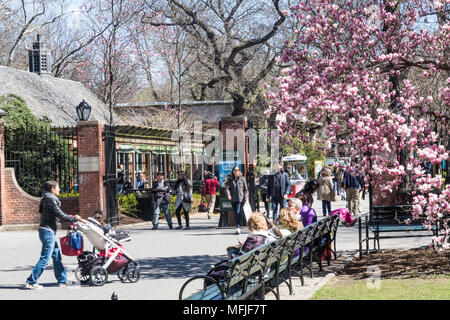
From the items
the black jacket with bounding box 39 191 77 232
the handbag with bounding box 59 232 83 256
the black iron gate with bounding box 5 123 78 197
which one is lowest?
the handbag with bounding box 59 232 83 256

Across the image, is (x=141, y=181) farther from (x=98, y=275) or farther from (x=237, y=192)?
(x=98, y=275)

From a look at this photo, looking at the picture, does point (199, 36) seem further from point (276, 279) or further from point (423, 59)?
point (276, 279)

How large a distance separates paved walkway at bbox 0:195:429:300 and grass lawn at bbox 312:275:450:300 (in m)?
0.27

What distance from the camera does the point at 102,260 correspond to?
11.3 meters

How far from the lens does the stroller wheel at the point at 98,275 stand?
36.0 feet

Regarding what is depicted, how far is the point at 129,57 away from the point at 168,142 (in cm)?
664

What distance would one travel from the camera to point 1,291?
1072 cm

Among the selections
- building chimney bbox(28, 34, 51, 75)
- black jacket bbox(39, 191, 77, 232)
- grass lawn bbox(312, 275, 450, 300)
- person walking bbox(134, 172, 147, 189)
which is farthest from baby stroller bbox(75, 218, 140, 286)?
building chimney bbox(28, 34, 51, 75)

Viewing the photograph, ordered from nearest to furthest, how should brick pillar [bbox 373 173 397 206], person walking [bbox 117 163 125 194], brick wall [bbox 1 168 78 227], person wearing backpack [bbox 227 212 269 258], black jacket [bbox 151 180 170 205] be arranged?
person wearing backpack [bbox 227 212 269 258] → brick pillar [bbox 373 173 397 206] → black jacket [bbox 151 180 170 205] → brick wall [bbox 1 168 78 227] → person walking [bbox 117 163 125 194]

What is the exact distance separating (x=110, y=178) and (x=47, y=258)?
12.3m

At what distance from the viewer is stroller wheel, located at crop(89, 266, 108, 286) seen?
11.0 meters

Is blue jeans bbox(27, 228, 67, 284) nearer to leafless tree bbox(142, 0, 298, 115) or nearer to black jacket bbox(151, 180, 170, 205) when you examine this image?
black jacket bbox(151, 180, 170, 205)

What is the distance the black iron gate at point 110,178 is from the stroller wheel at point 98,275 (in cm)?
1157

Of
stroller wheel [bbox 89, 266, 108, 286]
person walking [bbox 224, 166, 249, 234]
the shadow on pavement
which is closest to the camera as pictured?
stroller wheel [bbox 89, 266, 108, 286]
